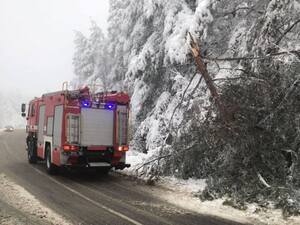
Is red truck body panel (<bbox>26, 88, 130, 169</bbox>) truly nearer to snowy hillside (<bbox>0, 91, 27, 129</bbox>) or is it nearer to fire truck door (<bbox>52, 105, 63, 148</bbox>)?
fire truck door (<bbox>52, 105, 63, 148</bbox>)

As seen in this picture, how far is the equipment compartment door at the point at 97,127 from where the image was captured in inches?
518

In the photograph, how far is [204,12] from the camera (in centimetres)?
1580

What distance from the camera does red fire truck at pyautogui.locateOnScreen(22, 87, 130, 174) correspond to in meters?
13.0

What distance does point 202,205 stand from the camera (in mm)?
9547

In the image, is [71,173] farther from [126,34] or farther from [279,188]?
[126,34]

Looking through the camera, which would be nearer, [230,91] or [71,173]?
[230,91]

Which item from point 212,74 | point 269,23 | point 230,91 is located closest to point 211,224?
point 230,91

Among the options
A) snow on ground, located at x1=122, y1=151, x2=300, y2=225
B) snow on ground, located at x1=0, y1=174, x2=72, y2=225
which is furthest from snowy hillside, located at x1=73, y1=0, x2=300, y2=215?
snow on ground, located at x1=0, y1=174, x2=72, y2=225

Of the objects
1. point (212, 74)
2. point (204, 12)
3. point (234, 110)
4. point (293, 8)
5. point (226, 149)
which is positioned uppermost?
point (204, 12)

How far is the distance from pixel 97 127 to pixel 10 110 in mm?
154409

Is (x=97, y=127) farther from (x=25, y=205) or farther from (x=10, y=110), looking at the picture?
(x=10, y=110)

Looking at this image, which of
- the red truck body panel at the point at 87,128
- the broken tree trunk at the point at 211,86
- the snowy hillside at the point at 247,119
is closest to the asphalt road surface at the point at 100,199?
the red truck body panel at the point at 87,128

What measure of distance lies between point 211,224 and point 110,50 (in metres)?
26.4

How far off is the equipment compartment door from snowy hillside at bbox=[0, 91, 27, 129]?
13188 cm
